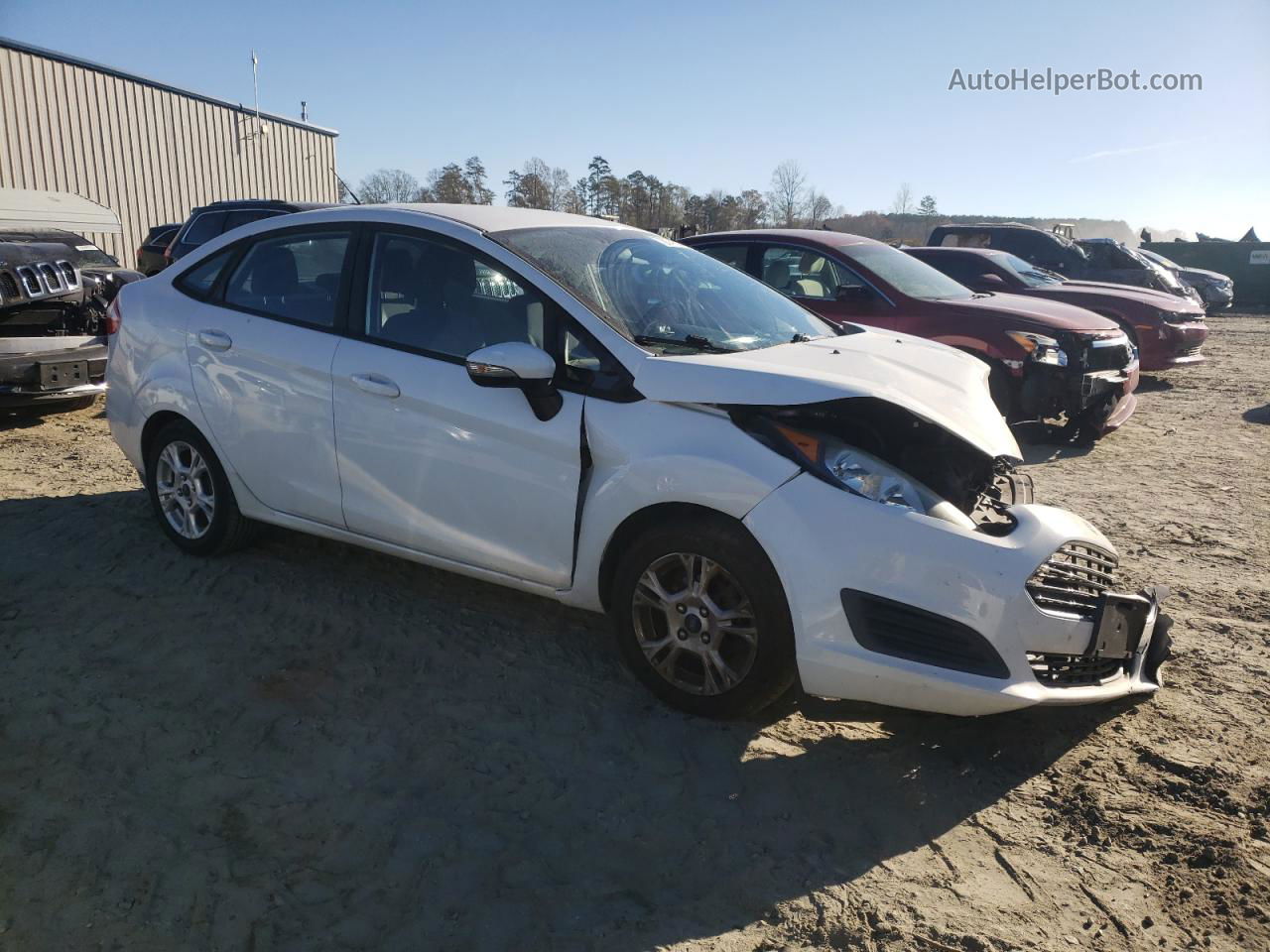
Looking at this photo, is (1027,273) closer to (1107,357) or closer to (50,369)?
(1107,357)

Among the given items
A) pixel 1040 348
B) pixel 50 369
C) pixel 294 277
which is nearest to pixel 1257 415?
pixel 1040 348

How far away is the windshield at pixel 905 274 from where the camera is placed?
8.05 metres

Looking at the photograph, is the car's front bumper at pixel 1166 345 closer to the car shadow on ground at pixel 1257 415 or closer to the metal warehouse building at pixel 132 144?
the car shadow on ground at pixel 1257 415

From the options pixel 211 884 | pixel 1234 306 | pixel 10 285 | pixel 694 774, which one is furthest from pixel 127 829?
pixel 1234 306

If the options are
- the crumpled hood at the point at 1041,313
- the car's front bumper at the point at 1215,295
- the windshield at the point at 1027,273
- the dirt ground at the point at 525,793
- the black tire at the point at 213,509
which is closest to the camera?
the dirt ground at the point at 525,793

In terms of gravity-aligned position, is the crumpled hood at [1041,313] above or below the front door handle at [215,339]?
above

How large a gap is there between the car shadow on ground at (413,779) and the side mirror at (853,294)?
183 inches

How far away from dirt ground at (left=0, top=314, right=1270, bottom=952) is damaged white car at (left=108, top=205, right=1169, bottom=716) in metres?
0.32

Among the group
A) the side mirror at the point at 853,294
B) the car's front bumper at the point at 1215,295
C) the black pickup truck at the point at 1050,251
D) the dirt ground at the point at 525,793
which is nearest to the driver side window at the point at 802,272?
the side mirror at the point at 853,294

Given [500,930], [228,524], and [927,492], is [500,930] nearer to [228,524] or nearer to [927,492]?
[927,492]

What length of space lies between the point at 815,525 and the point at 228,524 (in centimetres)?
304

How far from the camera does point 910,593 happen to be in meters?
2.88

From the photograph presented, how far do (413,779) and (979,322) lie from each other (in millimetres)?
6382

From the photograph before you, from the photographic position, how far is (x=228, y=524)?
15.2 ft
